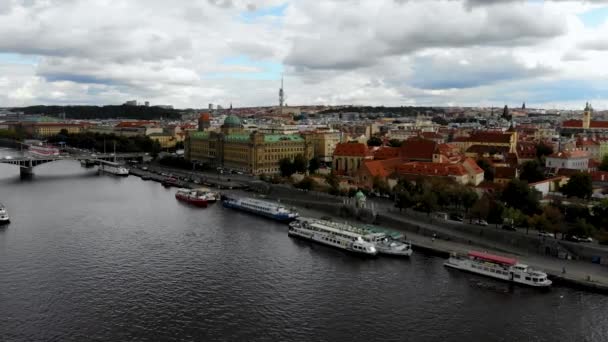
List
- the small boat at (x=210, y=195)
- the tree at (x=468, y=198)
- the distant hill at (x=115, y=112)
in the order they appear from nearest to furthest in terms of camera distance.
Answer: the tree at (x=468, y=198)
the small boat at (x=210, y=195)
the distant hill at (x=115, y=112)

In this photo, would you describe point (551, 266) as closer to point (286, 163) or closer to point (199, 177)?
point (286, 163)

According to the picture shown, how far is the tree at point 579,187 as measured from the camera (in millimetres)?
34534

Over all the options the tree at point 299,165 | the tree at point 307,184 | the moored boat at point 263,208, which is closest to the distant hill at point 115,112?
the tree at point 299,165

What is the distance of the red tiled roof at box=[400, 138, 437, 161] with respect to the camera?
47.8m

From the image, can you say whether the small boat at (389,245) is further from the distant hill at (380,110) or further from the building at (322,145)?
the distant hill at (380,110)

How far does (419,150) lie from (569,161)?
11199 mm

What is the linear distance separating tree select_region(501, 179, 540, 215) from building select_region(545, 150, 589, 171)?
1399 cm

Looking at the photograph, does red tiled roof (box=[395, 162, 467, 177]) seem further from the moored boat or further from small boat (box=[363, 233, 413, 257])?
small boat (box=[363, 233, 413, 257])

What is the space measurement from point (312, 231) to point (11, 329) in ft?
51.1

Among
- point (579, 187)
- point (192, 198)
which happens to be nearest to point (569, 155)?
point (579, 187)

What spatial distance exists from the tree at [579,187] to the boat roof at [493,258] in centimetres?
1271

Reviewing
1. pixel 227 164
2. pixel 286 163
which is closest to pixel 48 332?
pixel 286 163

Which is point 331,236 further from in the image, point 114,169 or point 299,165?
point 114,169

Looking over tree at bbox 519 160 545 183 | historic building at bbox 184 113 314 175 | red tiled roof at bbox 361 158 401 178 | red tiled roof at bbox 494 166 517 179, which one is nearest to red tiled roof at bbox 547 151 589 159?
tree at bbox 519 160 545 183
